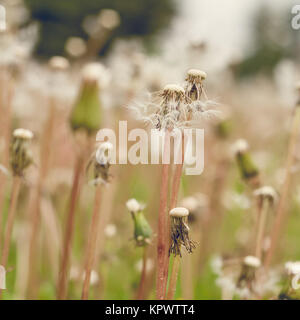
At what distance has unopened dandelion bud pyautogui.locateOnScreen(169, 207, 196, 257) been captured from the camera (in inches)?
21.2

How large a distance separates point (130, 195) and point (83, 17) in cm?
1270

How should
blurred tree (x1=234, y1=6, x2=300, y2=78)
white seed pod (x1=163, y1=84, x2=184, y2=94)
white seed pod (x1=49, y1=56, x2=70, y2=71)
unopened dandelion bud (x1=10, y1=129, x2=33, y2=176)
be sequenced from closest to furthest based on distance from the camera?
white seed pod (x1=163, y1=84, x2=184, y2=94)
unopened dandelion bud (x1=10, y1=129, x2=33, y2=176)
white seed pod (x1=49, y1=56, x2=70, y2=71)
blurred tree (x1=234, y1=6, x2=300, y2=78)

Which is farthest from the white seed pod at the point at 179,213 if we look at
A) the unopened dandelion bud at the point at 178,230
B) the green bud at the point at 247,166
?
the green bud at the point at 247,166

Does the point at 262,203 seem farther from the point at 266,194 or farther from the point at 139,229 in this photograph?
the point at 139,229

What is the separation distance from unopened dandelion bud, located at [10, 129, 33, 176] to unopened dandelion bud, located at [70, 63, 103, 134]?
0.36 ft

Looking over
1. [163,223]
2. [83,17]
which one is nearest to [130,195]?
[163,223]

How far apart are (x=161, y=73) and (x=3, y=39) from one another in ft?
1.46

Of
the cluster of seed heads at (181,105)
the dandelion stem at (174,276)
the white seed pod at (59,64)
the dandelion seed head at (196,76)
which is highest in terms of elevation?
the white seed pod at (59,64)

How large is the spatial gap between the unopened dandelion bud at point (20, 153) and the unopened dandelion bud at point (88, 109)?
0.36 ft

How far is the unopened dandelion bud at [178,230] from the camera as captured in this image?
1.77 ft

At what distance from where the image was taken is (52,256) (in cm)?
110

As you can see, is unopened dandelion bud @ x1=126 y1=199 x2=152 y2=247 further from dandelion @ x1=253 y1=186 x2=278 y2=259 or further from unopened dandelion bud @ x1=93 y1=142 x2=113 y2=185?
dandelion @ x1=253 y1=186 x2=278 y2=259

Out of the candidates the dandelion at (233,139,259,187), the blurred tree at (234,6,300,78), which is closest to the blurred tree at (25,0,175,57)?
the blurred tree at (234,6,300,78)

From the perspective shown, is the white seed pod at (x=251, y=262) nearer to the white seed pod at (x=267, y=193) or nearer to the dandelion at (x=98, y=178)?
the white seed pod at (x=267, y=193)
